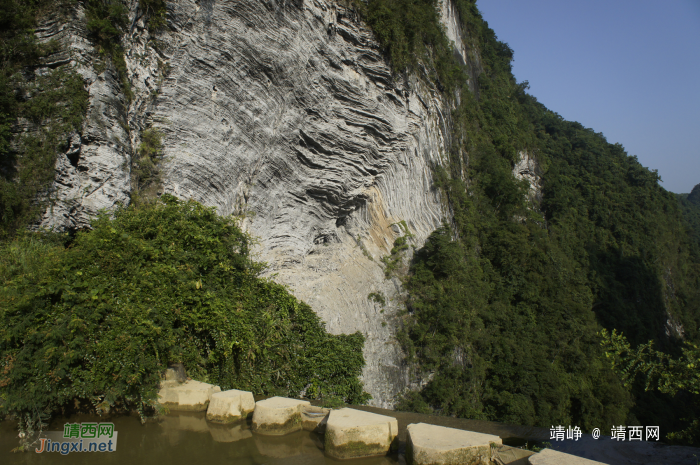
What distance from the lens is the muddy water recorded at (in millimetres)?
3693

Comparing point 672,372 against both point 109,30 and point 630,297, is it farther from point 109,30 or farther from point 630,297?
point 630,297

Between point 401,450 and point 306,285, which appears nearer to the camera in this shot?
point 401,450

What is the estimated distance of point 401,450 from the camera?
3.96m

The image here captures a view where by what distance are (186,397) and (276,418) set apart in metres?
1.64

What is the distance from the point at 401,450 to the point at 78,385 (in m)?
3.71

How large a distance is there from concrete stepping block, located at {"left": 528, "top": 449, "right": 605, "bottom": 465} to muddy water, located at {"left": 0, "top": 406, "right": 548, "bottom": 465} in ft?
4.19

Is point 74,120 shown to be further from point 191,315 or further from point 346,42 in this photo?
point 346,42

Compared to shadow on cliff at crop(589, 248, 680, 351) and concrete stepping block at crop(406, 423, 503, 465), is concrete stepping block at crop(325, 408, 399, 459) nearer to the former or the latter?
concrete stepping block at crop(406, 423, 503, 465)

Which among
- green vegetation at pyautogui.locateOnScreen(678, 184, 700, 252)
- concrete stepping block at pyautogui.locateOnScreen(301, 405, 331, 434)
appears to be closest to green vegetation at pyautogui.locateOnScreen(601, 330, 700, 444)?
concrete stepping block at pyautogui.locateOnScreen(301, 405, 331, 434)

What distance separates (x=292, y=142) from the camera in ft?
39.3

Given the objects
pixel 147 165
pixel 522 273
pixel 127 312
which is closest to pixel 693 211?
pixel 522 273

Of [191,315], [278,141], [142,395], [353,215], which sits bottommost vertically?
[142,395]

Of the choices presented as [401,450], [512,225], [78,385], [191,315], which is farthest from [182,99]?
[512,225]

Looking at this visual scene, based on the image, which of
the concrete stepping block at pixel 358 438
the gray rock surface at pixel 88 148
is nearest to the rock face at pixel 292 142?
the gray rock surface at pixel 88 148
